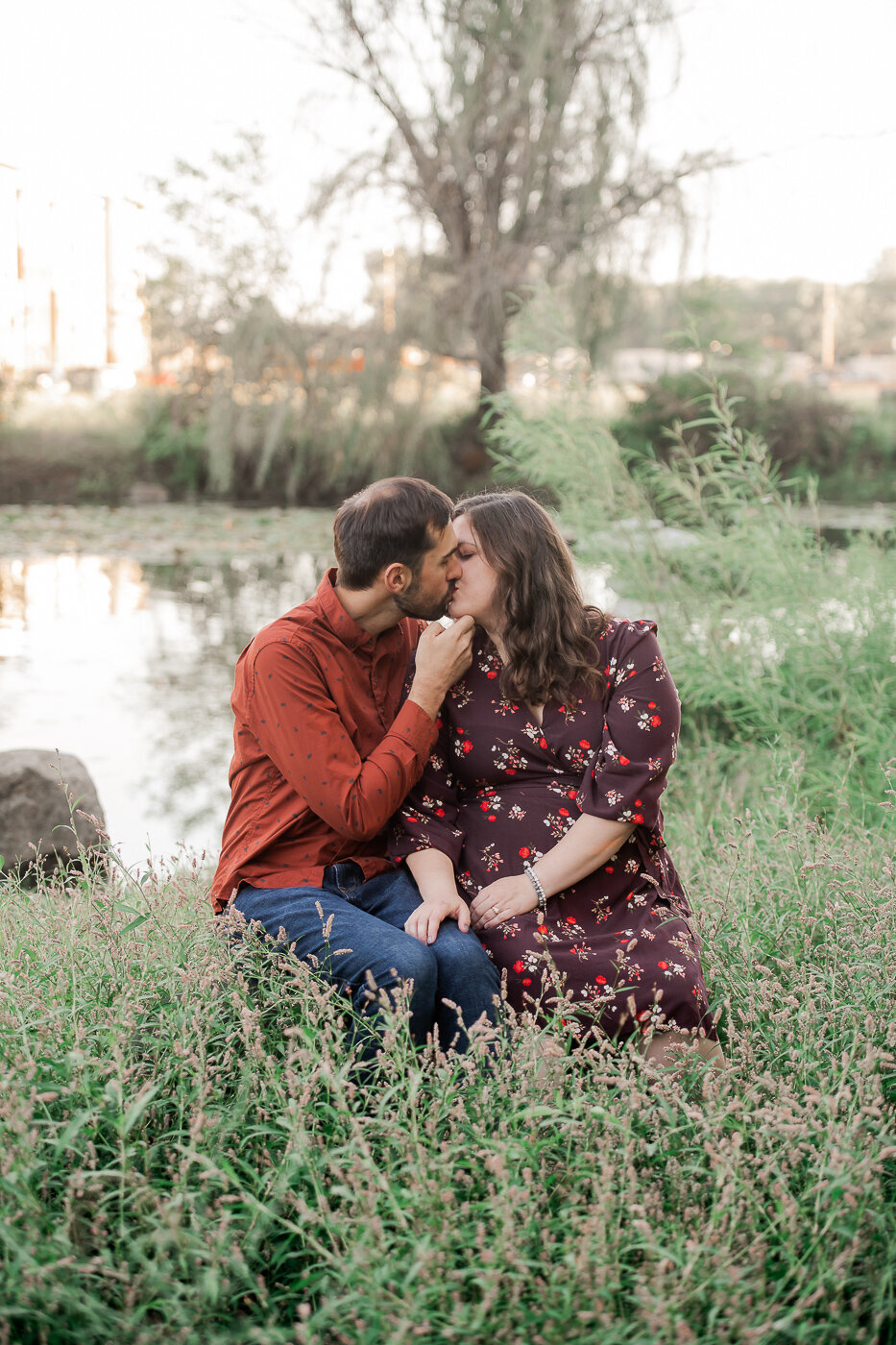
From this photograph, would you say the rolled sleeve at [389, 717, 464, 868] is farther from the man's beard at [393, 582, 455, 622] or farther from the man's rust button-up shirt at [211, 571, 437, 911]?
the man's beard at [393, 582, 455, 622]

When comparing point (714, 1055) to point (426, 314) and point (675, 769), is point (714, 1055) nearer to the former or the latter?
point (675, 769)

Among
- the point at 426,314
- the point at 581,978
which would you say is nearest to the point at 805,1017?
the point at 581,978

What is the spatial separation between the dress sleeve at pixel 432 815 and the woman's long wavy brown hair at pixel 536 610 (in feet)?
0.76

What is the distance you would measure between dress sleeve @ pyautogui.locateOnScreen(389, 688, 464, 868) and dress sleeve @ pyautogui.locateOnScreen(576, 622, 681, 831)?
1.01 feet

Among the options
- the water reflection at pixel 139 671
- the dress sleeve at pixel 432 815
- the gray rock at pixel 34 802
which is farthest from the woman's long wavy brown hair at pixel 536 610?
the gray rock at pixel 34 802

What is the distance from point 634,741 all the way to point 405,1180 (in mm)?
1027

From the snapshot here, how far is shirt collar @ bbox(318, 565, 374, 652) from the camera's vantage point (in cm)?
253

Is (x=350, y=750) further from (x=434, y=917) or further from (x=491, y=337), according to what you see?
(x=491, y=337)

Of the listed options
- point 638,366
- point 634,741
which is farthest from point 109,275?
point 634,741

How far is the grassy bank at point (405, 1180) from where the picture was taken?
144cm

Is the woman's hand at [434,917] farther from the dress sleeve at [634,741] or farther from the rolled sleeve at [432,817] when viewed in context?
the dress sleeve at [634,741]

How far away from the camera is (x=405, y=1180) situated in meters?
1.72

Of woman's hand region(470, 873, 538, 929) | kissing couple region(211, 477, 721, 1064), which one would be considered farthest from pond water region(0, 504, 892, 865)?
woman's hand region(470, 873, 538, 929)

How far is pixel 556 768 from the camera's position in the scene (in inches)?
99.9
